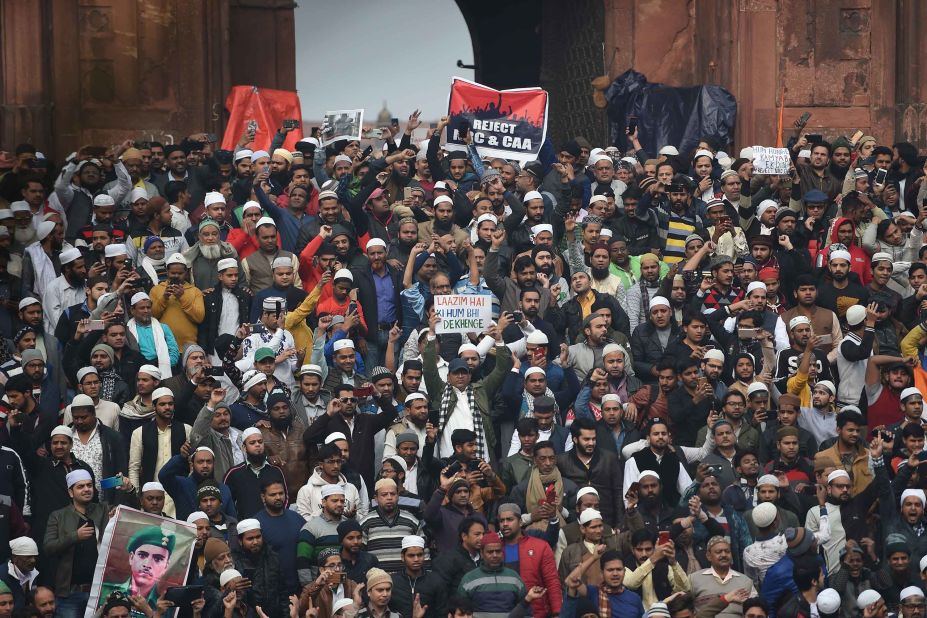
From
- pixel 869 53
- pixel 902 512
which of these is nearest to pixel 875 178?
pixel 869 53

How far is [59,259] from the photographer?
2152 centimetres

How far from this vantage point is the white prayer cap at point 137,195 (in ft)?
73.9

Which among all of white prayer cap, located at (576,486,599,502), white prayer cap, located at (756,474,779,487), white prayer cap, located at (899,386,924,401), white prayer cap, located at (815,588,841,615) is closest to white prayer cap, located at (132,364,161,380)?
white prayer cap, located at (576,486,599,502)

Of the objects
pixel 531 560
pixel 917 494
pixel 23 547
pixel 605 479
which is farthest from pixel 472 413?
pixel 23 547

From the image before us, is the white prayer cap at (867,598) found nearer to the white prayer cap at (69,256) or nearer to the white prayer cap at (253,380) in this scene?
the white prayer cap at (253,380)

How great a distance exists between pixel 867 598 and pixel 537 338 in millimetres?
3872

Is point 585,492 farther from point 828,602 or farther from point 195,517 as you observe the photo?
point 195,517

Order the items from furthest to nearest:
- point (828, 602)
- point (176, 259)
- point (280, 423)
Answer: point (176, 259) < point (280, 423) < point (828, 602)

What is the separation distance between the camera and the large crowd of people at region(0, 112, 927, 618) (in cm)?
1856

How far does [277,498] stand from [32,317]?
3309 mm

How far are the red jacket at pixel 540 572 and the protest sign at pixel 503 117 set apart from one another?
7.47 m

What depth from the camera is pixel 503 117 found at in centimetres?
2566

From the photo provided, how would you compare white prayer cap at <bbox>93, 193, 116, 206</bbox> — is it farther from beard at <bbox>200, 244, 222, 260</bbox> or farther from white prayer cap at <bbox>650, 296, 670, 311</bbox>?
white prayer cap at <bbox>650, 296, 670, 311</bbox>

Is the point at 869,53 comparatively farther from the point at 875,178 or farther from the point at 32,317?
the point at 32,317
